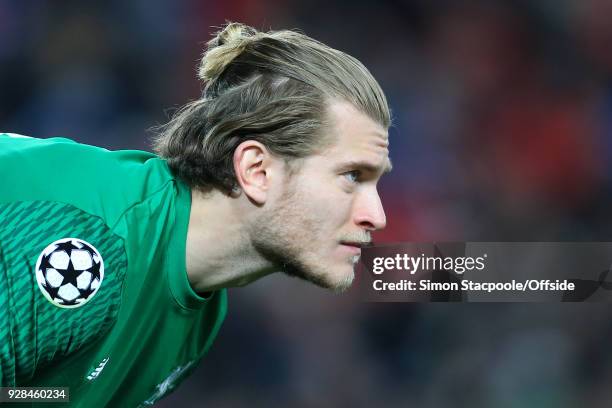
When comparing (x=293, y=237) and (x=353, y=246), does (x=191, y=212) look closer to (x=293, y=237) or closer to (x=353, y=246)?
(x=293, y=237)

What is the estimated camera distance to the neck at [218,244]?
8.52 ft

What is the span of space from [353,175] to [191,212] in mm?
508

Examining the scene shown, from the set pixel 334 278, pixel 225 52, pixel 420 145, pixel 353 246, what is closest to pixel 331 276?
pixel 334 278

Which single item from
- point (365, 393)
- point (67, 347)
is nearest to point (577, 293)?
point (365, 393)

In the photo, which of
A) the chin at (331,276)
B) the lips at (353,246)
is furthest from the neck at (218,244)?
the lips at (353,246)

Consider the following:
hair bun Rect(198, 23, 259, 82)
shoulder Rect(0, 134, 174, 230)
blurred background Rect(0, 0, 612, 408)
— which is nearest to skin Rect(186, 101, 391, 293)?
shoulder Rect(0, 134, 174, 230)

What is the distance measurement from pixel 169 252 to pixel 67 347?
41 centimetres

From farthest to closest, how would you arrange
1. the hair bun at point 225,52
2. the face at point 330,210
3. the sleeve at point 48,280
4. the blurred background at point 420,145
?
the blurred background at point 420,145 < the hair bun at point 225,52 < the face at point 330,210 < the sleeve at point 48,280

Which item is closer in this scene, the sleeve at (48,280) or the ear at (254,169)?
the sleeve at (48,280)

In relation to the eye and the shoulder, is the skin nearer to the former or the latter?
the eye

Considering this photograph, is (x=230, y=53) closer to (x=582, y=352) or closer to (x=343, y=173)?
(x=343, y=173)

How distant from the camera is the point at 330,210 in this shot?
2572 mm

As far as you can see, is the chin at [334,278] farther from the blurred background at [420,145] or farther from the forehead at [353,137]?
the blurred background at [420,145]

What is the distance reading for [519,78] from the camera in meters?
5.39
